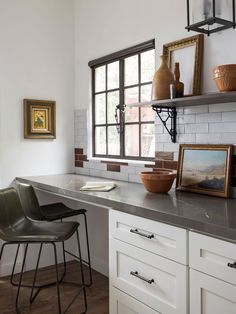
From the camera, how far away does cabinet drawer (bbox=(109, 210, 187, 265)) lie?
5.35ft

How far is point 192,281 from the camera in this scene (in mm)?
1572

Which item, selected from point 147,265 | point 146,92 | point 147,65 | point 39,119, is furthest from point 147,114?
point 147,265

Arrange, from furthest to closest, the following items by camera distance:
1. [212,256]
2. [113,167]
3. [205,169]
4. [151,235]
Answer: [113,167] < [205,169] < [151,235] < [212,256]

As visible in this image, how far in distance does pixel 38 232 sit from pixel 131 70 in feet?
5.09

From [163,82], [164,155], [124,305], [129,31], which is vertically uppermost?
[129,31]

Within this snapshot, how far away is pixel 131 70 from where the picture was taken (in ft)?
9.94

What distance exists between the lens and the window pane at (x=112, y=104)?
3217 mm

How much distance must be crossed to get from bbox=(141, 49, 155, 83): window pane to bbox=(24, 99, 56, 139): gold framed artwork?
3.32 ft

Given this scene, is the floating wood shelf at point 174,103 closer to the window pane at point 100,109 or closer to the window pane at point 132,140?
the window pane at point 132,140

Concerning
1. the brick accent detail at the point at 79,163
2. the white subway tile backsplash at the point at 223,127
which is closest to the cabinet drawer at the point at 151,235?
the white subway tile backsplash at the point at 223,127

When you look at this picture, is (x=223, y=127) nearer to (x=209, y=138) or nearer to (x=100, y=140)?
(x=209, y=138)

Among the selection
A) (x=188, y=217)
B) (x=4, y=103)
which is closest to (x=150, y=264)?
(x=188, y=217)

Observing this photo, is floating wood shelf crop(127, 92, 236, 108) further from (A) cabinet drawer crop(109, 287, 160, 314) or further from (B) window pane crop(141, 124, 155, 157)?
(A) cabinet drawer crop(109, 287, 160, 314)

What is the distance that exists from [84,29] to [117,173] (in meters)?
1.47
